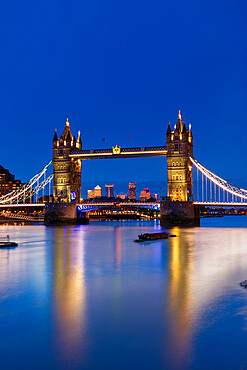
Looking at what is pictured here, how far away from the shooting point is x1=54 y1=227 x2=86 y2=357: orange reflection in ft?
39.9

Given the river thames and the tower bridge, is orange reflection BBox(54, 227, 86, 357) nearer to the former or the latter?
the river thames

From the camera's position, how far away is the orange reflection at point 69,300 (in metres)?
12.2

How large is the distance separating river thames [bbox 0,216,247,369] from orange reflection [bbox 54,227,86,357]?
0.04m

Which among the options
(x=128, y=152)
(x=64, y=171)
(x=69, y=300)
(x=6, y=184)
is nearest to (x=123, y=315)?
(x=69, y=300)

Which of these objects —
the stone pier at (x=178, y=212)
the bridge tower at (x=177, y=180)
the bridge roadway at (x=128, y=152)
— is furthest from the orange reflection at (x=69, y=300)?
the bridge roadway at (x=128, y=152)

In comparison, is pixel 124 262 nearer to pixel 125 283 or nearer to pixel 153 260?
pixel 153 260

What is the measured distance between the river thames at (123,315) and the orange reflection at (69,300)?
0.12 feet

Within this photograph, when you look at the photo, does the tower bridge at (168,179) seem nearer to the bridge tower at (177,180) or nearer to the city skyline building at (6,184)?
the bridge tower at (177,180)

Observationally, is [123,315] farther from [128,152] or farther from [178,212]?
[128,152]

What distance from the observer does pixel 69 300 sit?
1691 centimetres

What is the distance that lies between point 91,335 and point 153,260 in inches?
677

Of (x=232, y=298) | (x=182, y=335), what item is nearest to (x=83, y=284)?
(x=232, y=298)

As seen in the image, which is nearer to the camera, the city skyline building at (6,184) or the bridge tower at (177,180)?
the bridge tower at (177,180)

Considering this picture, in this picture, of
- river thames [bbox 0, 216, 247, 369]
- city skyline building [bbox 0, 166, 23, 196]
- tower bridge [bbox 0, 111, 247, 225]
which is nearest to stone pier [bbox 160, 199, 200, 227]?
tower bridge [bbox 0, 111, 247, 225]
